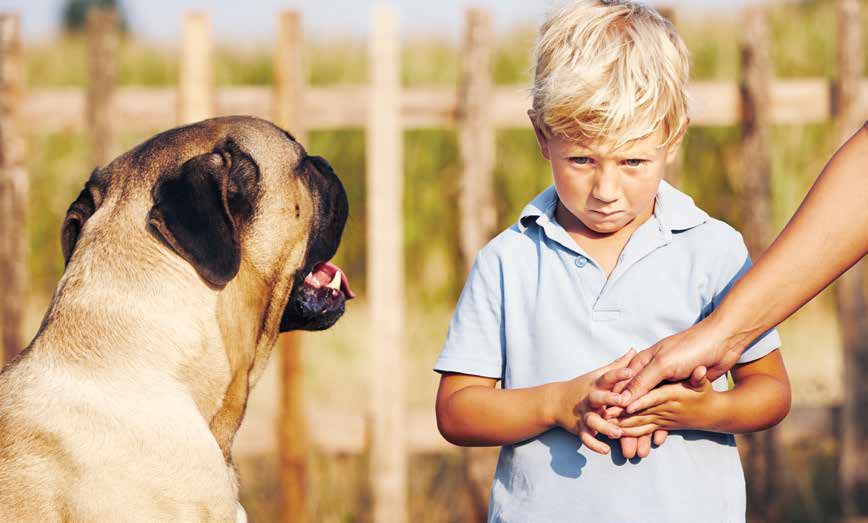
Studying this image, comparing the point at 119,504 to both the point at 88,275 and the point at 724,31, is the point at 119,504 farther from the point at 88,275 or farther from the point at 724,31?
the point at 724,31

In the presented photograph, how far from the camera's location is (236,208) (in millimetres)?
3049

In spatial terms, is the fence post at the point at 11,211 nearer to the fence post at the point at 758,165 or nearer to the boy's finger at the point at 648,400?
the fence post at the point at 758,165

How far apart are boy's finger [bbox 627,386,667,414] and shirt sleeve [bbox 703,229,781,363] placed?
0.97ft

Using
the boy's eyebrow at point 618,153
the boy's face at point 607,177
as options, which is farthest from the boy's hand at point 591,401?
the boy's eyebrow at point 618,153

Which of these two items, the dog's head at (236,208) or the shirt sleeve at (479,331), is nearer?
the shirt sleeve at (479,331)

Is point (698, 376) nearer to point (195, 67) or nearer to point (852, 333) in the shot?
point (852, 333)

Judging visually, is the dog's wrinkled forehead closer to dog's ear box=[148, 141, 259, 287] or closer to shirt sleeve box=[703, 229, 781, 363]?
dog's ear box=[148, 141, 259, 287]

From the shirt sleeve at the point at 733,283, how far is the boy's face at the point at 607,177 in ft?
0.81

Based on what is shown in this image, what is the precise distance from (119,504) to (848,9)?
5.06 metres

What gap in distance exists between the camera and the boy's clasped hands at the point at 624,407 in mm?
2387

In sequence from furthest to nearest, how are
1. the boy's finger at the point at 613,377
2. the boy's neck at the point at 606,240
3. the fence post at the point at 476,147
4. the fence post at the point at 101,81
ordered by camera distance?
the fence post at the point at 101,81 → the fence post at the point at 476,147 → the boy's neck at the point at 606,240 → the boy's finger at the point at 613,377

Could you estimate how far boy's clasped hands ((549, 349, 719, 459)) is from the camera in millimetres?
2387

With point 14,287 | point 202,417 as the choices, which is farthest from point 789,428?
point 14,287

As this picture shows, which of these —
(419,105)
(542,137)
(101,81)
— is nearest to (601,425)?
(542,137)
